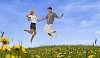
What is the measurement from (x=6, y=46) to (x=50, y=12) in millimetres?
16940

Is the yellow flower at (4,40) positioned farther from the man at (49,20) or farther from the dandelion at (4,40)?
the man at (49,20)

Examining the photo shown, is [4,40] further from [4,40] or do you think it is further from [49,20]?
[49,20]

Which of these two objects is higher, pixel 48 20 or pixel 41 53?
pixel 48 20

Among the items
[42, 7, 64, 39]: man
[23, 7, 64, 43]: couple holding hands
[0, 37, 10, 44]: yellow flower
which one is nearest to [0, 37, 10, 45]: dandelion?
[0, 37, 10, 44]: yellow flower

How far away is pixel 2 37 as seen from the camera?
4414mm

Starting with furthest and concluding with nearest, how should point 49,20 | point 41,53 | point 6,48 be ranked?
point 49,20 < point 41,53 < point 6,48

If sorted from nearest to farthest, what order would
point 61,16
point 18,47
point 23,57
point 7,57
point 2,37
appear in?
point 7,57 → point 18,47 → point 2,37 → point 23,57 → point 61,16

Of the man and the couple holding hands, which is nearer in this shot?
the couple holding hands

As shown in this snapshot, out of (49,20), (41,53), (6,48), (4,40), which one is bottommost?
(41,53)

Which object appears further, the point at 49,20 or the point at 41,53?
the point at 49,20

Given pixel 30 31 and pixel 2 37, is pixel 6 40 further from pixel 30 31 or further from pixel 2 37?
pixel 30 31

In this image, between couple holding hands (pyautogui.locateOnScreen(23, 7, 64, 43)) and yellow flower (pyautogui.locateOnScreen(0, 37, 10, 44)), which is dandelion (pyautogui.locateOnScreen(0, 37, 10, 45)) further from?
couple holding hands (pyautogui.locateOnScreen(23, 7, 64, 43))

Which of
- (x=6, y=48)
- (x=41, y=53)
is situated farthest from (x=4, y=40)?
(x=41, y=53)

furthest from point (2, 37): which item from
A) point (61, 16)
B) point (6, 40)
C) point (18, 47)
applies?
point (61, 16)
